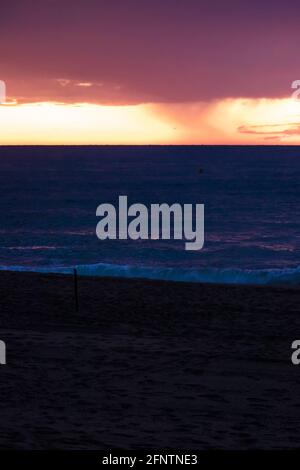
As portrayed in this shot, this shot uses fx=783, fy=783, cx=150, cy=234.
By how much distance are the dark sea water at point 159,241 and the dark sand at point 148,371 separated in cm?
963

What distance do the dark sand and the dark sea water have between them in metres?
9.63

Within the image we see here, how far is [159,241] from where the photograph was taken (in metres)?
44.0

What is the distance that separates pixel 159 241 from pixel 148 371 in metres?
32.6

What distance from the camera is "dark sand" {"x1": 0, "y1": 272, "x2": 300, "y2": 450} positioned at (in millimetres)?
8531

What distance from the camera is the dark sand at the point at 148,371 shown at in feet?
28.0

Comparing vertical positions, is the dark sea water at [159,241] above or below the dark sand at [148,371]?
above

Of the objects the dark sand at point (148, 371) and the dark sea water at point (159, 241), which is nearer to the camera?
the dark sand at point (148, 371)

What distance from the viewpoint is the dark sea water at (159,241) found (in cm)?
3102

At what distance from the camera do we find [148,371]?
11414 millimetres

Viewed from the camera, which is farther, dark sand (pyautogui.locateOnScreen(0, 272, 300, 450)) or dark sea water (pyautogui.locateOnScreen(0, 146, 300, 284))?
dark sea water (pyautogui.locateOnScreen(0, 146, 300, 284))

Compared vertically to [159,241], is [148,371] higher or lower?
lower

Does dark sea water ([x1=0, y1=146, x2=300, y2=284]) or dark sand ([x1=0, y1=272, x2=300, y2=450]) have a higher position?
dark sea water ([x1=0, y1=146, x2=300, y2=284])

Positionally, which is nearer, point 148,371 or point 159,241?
point 148,371

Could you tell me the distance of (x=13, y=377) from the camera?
1079 cm
